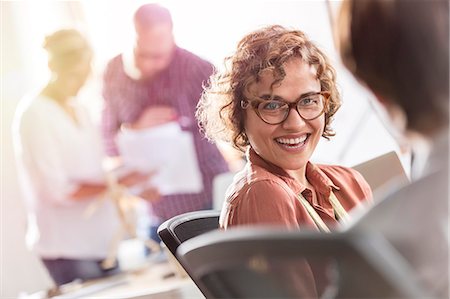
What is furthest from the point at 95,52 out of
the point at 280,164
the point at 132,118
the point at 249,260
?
the point at 249,260

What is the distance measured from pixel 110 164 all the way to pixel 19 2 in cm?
66

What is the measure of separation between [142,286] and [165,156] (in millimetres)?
547

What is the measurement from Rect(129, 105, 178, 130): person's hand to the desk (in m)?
0.47

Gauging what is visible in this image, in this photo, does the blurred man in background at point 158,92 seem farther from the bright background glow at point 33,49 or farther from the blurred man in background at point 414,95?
the blurred man in background at point 414,95

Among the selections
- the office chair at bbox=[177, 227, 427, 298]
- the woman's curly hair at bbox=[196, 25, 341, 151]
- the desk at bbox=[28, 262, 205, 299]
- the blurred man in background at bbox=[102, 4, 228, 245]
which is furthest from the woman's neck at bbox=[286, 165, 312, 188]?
the blurred man in background at bbox=[102, 4, 228, 245]

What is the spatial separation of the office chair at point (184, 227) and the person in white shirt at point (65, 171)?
4.60 ft

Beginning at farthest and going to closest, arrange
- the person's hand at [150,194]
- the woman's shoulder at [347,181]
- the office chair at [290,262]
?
the person's hand at [150,194], the woman's shoulder at [347,181], the office chair at [290,262]

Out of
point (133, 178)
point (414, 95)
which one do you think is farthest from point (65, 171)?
point (414, 95)

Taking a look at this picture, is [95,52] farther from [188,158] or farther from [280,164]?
[280,164]

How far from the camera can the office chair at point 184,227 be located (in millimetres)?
1643

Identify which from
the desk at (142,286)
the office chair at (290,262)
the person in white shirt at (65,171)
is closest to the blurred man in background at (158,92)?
the person in white shirt at (65,171)

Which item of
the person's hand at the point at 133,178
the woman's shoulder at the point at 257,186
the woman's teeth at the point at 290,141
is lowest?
the person's hand at the point at 133,178

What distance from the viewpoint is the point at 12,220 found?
334 cm

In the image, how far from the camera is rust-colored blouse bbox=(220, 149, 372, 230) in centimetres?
154
